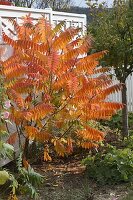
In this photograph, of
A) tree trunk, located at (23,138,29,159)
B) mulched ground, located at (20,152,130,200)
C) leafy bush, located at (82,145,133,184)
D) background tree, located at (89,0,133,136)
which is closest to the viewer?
mulched ground, located at (20,152,130,200)

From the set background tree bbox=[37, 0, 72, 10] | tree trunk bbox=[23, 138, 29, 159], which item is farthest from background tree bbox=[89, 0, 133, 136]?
background tree bbox=[37, 0, 72, 10]

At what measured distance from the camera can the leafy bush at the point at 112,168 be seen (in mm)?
6105

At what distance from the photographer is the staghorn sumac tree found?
5887mm

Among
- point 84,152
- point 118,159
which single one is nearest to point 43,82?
point 118,159

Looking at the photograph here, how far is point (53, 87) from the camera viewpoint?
6129 millimetres

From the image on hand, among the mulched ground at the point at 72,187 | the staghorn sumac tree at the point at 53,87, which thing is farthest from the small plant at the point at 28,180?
the staghorn sumac tree at the point at 53,87

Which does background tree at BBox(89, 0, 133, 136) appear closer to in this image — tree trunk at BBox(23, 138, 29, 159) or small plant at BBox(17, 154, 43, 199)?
tree trunk at BBox(23, 138, 29, 159)

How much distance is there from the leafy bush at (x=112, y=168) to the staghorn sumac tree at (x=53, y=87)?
1.20ft

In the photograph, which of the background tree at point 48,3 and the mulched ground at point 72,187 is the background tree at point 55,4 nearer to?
the background tree at point 48,3

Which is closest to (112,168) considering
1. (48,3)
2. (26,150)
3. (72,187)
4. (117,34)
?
(72,187)

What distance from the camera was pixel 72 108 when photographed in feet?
20.3

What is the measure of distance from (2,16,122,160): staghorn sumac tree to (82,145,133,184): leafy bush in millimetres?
366

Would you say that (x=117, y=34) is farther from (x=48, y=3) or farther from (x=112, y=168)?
(x=48, y=3)

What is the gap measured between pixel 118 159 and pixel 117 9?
11.4 ft
